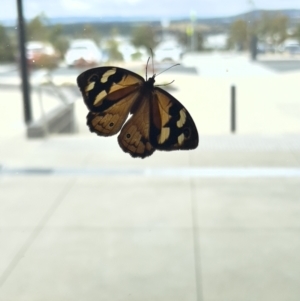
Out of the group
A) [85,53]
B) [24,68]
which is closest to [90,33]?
[85,53]

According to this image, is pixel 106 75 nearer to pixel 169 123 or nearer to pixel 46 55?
pixel 169 123

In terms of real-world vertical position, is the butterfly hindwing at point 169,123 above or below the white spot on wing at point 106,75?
below

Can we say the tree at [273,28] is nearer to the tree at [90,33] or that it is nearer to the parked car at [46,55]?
the tree at [90,33]

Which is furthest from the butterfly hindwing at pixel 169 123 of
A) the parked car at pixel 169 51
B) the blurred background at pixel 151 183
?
the parked car at pixel 169 51

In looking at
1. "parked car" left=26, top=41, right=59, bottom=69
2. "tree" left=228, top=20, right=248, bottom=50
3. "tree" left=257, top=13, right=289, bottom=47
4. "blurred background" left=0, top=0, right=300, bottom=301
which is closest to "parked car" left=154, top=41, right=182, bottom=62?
"blurred background" left=0, top=0, right=300, bottom=301

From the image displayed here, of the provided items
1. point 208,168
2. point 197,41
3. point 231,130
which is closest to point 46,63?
point 197,41

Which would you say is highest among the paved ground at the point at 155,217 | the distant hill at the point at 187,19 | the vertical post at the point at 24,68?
the distant hill at the point at 187,19

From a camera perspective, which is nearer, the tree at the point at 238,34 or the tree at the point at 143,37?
the tree at the point at 143,37

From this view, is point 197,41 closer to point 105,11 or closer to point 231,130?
point 105,11
